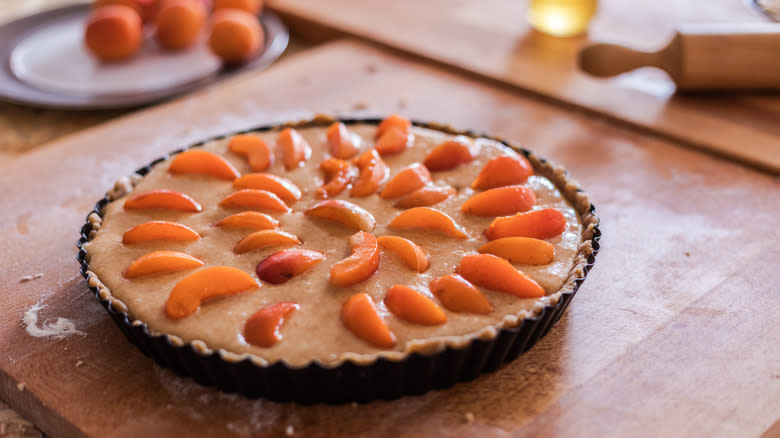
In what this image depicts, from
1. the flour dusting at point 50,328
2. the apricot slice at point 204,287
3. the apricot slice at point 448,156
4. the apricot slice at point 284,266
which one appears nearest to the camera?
the apricot slice at point 204,287

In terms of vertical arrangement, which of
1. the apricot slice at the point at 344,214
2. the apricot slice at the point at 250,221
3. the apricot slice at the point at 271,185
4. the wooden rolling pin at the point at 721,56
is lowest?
the apricot slice at the point at 250,221

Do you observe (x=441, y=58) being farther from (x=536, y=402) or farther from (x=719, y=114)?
(x=536, y=402)

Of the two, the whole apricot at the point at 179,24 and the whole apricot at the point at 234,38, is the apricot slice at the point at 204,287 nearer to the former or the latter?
the whole apricot at the point at 234,38

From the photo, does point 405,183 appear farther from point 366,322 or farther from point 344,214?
point 366,322

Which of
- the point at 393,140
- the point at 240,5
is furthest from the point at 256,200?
the point at 240,5

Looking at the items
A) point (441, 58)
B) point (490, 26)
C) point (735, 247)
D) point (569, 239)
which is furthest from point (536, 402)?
point (490, 26)

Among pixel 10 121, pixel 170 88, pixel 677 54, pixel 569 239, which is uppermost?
pixel 677 54

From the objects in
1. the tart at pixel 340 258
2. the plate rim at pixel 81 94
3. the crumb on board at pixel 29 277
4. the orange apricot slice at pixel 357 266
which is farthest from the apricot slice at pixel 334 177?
the plate rim at pixel 81 94
